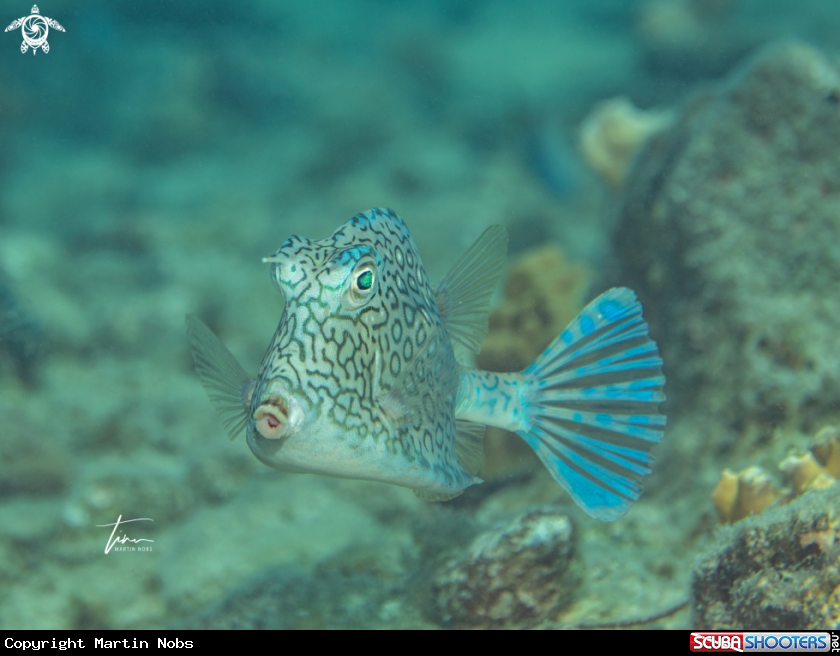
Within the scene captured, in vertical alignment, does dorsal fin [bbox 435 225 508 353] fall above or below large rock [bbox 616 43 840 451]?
below

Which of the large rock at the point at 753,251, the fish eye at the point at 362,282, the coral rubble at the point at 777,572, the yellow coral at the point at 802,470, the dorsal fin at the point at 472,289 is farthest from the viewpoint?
the large rock at the point at 753,251

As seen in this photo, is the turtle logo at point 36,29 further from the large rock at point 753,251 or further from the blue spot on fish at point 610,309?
the blue spot on fish at point 610,309

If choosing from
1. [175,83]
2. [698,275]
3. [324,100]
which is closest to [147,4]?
[175,83]

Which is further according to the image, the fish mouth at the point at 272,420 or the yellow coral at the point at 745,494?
the yellow coral at the point at 745,494

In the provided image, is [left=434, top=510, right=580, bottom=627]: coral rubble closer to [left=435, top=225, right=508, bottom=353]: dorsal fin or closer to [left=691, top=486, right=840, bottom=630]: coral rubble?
[left=691, top=486, right=840, bottom=630]: coral rubble

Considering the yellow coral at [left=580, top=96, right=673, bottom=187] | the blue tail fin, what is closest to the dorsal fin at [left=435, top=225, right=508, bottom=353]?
the blue tail fin

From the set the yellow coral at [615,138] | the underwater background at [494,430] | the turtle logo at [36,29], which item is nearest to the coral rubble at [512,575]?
the underwater background at [494,430]

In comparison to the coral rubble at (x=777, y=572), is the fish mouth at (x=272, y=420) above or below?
above
